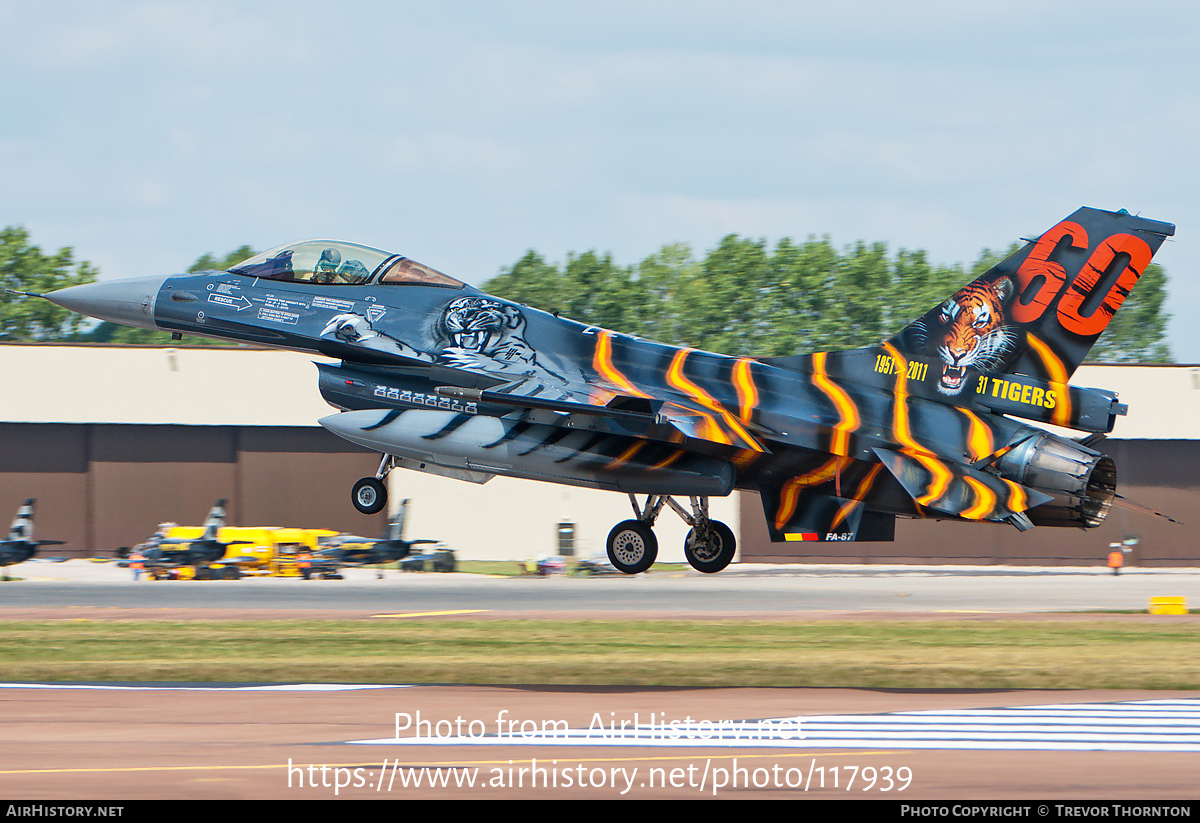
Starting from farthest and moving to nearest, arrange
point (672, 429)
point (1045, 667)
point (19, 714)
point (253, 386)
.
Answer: point (253, 386)
point (672, 429)
point (1045, 667)
point (19, 714)

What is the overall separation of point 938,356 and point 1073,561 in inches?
1165

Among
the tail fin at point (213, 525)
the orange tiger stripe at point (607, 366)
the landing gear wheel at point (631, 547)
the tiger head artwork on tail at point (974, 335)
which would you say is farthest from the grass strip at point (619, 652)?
the tail fin at point (213, 525)

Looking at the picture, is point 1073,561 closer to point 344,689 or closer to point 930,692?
point 930,692

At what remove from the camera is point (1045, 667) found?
64.7 feet

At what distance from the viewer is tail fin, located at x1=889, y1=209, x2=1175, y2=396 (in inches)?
1010

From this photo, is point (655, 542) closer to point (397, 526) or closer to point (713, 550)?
point (713, 550)

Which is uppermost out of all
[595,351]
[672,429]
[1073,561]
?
[595,351]

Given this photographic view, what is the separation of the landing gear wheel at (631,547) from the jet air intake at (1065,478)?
7.02 meters

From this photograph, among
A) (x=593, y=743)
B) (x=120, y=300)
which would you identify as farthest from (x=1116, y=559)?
(x=593, y=743)

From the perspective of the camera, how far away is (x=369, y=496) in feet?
86.0

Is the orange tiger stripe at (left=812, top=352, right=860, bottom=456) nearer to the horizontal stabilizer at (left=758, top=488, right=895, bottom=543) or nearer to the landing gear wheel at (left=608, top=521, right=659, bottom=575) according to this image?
the horizontal stabilizer at (left=758, top=488, right=895, bottom=543)

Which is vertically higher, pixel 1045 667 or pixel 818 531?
pixel 818 531
